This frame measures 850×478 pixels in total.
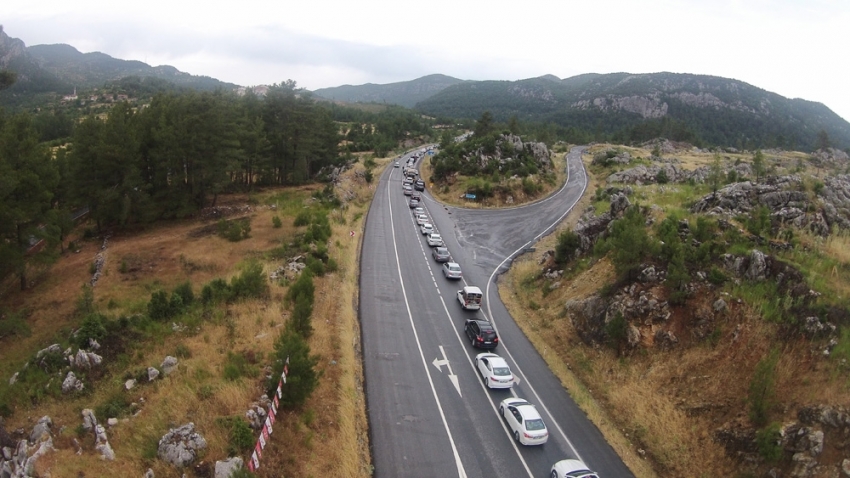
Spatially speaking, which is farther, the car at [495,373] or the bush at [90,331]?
the car at [495,373]

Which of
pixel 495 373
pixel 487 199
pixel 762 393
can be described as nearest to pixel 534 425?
pixel 495 373

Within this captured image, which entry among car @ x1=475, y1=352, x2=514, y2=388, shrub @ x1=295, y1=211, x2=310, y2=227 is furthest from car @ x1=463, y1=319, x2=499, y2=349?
shrub @ x1=295, y1=211, x2=310, y2=227

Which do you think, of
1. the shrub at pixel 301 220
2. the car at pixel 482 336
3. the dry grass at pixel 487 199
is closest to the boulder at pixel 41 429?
the car at pixel 482 336

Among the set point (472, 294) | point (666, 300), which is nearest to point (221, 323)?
point (472, 294)

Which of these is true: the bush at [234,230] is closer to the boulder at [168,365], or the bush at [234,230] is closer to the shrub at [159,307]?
the shrub at [159,307]

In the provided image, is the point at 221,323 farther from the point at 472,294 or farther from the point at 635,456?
the point at 635,456

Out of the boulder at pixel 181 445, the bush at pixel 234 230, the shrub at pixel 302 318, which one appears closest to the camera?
the boulder at pixel 181 445
